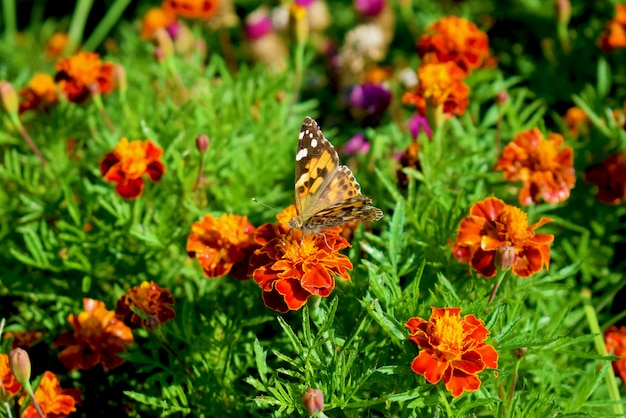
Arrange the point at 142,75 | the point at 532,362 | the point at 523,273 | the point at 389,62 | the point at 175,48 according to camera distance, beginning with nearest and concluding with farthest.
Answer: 1. the point at 523,273
2. the point at 532,362
3. the point at 142,75
4. the point at 175,48
5. the point at 389,62

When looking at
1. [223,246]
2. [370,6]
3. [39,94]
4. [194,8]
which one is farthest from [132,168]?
[370,6]

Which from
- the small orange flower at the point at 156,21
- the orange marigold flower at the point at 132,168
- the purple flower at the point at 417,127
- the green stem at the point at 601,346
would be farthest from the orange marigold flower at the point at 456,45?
the small orange flower at the point at 156,21

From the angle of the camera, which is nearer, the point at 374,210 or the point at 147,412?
the point at 374,210

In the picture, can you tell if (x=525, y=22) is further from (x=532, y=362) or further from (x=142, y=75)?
(x=532, y=362)

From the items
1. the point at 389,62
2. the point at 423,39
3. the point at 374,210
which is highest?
the point at 423,39

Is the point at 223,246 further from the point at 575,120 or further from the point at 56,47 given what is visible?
the point at 56,47

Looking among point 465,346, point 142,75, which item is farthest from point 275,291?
point 142,75

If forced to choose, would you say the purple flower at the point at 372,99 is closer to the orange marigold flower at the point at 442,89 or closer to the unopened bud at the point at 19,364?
the orange marigold flower at the point at 442,89
